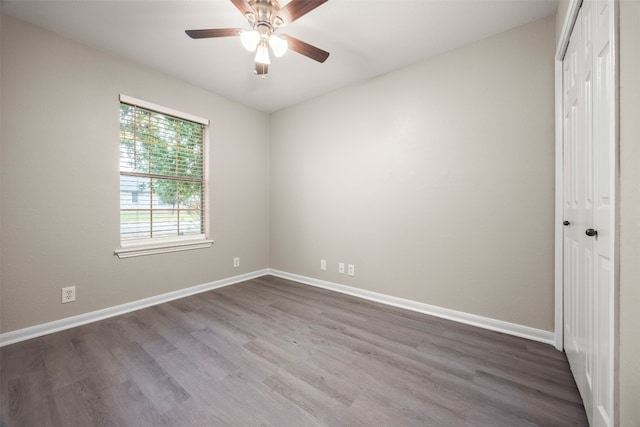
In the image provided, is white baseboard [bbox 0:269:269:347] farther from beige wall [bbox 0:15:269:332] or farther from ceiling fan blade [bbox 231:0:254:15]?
ceiling fan blade [bbox 231:0:254:15]

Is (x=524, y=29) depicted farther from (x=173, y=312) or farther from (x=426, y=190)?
(x=173, y=312)

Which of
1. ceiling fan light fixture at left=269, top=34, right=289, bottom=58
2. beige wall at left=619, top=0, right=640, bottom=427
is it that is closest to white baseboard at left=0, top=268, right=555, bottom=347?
beige wall at left=619, top=0, right=640, bottom=427

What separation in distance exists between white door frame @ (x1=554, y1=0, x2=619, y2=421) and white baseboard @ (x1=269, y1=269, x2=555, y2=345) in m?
0.13

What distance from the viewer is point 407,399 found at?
137cm

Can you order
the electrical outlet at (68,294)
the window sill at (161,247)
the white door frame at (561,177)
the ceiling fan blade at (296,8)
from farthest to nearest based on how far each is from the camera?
the window sill at (161,247)
the electrical outlet at (68,294)
the ceiling fan blade at (296,8)
the white door frame at (561,177)

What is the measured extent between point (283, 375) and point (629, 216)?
176cm

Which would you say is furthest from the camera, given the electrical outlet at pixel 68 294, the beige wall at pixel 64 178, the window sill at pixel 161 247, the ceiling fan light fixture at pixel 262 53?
the window sill at pixel 161 247

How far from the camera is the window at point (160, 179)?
258 centimetres

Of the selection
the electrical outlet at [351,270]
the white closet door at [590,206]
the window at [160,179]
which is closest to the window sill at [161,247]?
the window at [160,179]

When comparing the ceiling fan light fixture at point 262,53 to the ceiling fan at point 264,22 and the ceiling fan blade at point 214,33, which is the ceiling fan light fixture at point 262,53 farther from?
the ceiling fan blade at point 214,33

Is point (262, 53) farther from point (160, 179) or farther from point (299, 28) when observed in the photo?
point (160, 179)

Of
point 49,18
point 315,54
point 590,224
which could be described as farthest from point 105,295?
point 590,224

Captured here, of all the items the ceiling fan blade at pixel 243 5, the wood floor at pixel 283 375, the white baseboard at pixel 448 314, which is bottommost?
the wood floor at pixel 283 375

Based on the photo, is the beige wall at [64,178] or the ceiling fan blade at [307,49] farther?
the beige wall at [64,178]
